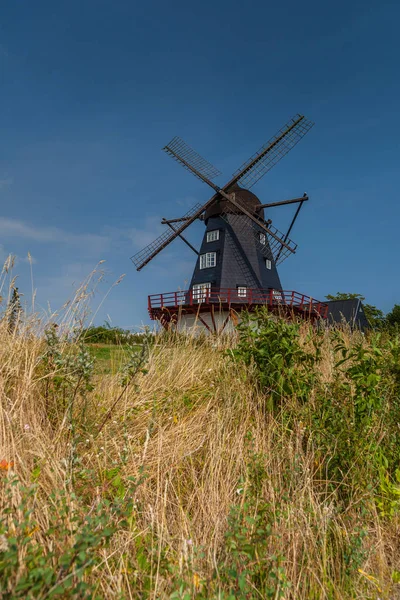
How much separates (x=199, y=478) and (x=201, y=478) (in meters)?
0.08

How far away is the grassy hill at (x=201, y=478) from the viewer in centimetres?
200

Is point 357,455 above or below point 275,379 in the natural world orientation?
below

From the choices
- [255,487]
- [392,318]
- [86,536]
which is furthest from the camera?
[392,318]

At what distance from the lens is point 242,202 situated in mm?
24547

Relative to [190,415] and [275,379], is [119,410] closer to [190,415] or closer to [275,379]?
[190,415]

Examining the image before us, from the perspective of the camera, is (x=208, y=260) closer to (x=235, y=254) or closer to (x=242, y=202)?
(x=235, y=254)

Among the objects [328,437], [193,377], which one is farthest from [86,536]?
[193,377]

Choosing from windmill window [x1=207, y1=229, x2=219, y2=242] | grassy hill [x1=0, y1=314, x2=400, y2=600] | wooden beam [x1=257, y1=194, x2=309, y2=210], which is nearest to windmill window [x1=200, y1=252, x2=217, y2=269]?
windmill window [x1=207, y1=229, x2=219, y2=242]

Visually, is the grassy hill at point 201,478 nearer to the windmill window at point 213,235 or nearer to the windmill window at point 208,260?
the windmill window at point 208,260

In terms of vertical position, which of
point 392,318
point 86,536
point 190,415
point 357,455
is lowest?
point 86,536

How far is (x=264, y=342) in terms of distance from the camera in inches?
162

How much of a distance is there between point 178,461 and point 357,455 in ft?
4.78

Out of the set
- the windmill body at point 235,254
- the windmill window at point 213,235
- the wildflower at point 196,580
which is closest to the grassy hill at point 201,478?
the wildflower at point 196,580

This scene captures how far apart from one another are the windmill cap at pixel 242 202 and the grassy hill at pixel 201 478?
20337 millimetres
